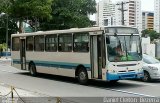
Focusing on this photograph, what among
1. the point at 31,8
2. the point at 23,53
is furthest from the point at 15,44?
the point at 31,8

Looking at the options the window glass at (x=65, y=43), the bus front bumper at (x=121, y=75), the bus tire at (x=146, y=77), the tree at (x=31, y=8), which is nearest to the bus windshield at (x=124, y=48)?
the bus front bumper at (x=121, y=75)

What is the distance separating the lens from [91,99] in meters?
13.2

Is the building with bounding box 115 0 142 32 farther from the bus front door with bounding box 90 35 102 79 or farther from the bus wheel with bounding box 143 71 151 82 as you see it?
the bus front door with bounding box 90 35 102 79

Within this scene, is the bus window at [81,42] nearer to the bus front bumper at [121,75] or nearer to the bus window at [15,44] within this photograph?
the bus front bumper at [121,75]

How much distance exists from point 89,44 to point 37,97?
5.29 m

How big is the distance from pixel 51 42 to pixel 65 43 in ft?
5.49

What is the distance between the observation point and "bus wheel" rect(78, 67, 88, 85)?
17.7 meters

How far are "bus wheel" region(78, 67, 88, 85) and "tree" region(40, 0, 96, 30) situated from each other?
43051 mm

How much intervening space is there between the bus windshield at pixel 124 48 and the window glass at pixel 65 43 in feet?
10.2

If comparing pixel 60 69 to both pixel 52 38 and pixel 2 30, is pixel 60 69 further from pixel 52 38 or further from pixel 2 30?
pixel 2 30

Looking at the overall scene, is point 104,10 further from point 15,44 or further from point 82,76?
point 82,76

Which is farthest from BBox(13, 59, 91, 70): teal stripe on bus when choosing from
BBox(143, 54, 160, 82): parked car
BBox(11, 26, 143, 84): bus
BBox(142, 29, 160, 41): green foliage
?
BBox(142, 29, 160, 41): green foliage

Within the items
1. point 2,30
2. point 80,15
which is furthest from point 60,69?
point 2,30

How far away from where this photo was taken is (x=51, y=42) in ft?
68.4
